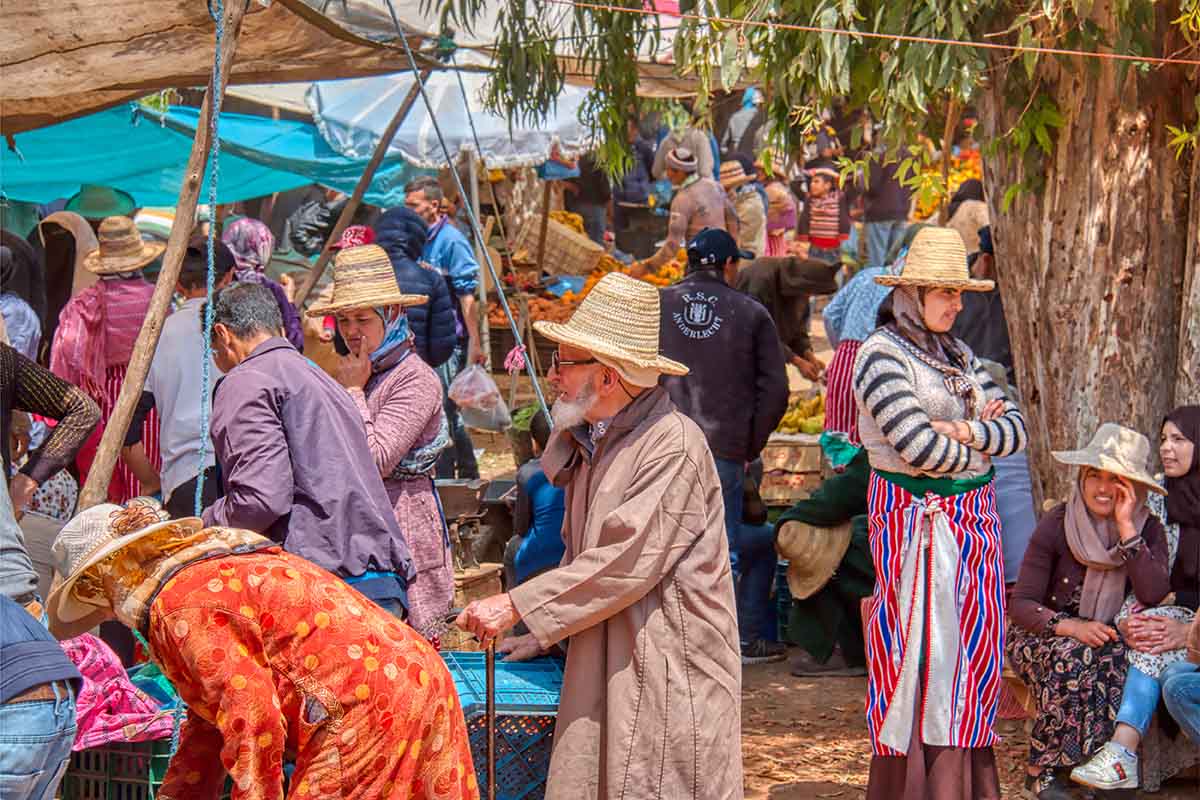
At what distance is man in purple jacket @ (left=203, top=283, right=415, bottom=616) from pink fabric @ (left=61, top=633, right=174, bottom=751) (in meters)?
0.66

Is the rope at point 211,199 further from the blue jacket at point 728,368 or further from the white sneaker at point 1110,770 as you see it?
the white sneaker at point 1110,770

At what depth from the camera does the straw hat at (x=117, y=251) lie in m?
7.67

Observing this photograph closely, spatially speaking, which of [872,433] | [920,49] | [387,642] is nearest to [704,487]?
[387,642]

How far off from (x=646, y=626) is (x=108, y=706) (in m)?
1.76

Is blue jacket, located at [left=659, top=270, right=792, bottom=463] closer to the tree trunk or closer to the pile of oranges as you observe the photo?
the tree trunk

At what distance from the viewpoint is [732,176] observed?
14609 millimetres

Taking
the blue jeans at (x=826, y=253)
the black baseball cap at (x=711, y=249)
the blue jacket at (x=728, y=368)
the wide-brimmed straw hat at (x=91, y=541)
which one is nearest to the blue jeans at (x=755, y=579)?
the blue jacket at (x=728, y=368)

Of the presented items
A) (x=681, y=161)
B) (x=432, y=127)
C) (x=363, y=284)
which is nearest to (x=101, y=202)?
(x=432, y=127)

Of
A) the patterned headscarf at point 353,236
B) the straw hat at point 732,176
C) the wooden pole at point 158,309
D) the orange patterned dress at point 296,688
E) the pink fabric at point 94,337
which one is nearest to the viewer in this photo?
the orange patterned dress at point 296,688

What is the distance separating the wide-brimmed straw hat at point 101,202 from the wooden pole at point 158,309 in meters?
6.38

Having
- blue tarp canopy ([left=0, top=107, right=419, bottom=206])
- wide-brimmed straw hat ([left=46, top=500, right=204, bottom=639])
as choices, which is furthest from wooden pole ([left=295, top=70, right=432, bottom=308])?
wide-brimmed straw hat ([left=46, top=500, right=204, bottom=639])

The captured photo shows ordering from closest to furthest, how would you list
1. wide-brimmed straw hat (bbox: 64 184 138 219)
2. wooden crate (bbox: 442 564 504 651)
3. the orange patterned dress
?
the orange patterned dress, wooden crate (bbox: 442 564 504 651), wide-brimmed straw hat (bbox: 64 184 138 219)

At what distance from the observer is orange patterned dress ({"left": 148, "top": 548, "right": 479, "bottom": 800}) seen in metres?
3.28

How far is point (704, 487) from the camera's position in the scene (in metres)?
4.25
